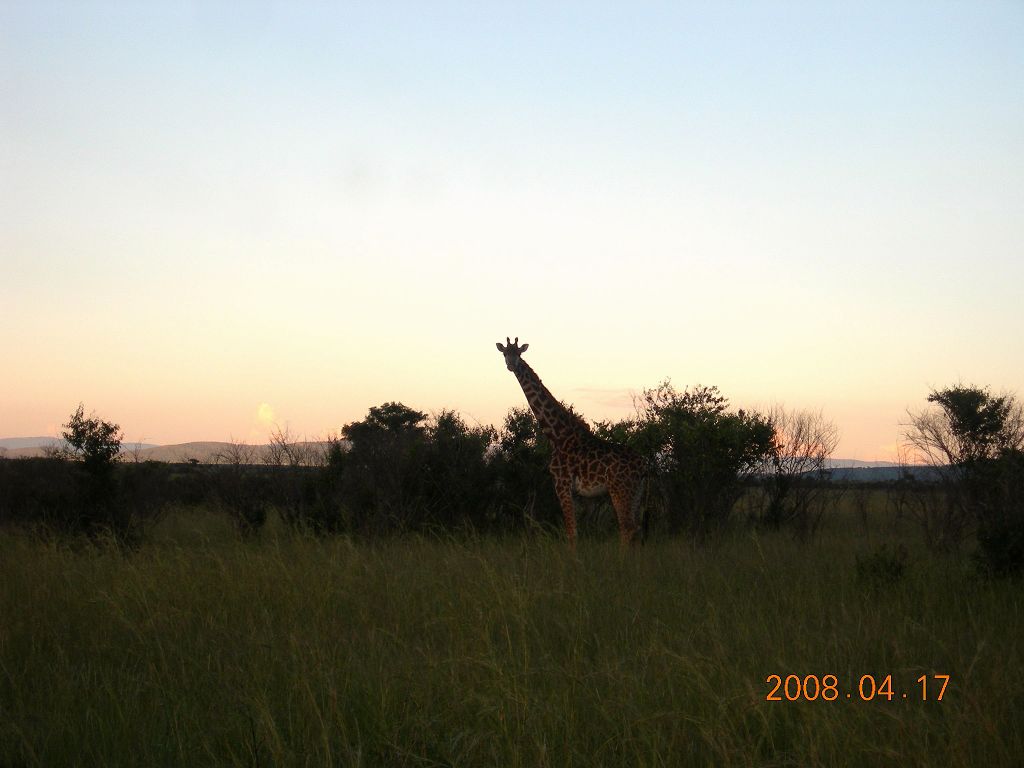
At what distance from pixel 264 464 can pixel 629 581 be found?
742 cm

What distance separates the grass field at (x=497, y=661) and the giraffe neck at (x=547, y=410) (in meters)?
3.12

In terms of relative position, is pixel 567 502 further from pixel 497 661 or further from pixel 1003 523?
pixel 497 661

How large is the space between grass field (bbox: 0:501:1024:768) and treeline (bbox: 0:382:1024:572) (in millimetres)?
3167

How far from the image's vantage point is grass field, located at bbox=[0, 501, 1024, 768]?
393cm

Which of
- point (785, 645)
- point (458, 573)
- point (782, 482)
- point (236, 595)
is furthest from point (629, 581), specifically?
point (782, 482)

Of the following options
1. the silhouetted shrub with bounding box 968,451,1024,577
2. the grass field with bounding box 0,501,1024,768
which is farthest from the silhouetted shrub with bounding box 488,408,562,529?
the silhouetted shrub with bounding box 968,451,1024,577

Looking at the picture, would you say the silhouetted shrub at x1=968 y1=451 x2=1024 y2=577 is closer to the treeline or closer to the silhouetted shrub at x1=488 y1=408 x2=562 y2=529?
the treeline

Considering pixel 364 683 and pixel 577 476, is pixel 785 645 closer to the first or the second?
pixel 364 683

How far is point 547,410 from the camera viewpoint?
11.9m

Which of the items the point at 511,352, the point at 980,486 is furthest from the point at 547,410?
the point at 980,486

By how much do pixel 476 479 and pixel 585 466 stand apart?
2333 mm

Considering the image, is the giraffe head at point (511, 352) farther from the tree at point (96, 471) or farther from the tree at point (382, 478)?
the tree at point (96, 471)

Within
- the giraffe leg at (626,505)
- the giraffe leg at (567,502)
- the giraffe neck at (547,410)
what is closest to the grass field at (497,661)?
the giraffe leg at (567,502)

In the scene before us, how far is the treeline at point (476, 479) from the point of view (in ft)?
38.7
